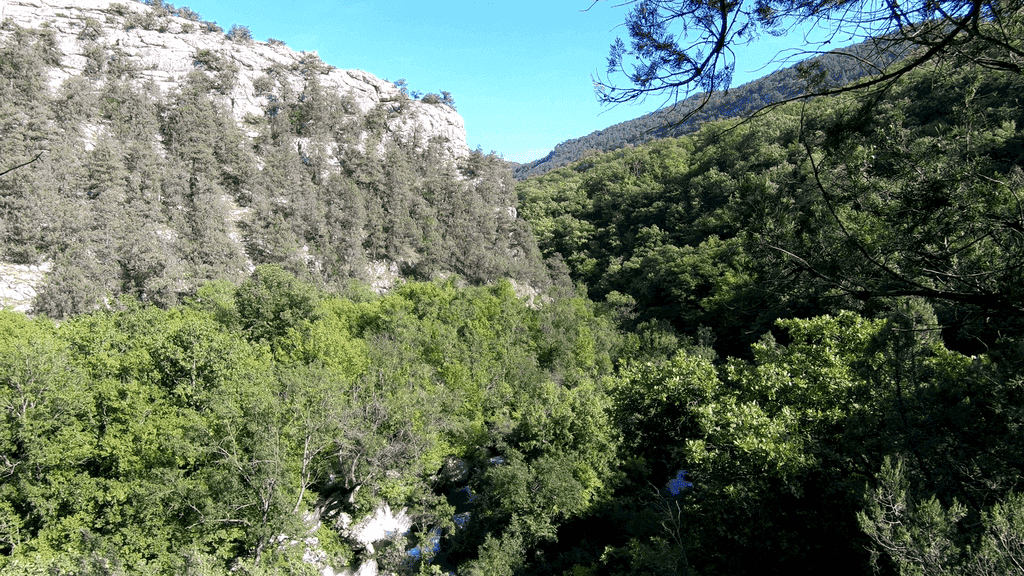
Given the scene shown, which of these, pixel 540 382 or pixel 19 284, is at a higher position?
pixel 19 284

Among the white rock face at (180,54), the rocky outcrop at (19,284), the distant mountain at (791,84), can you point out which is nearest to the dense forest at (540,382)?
the distant mountain at (791,84)

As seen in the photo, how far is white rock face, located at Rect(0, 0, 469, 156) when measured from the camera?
47966mm

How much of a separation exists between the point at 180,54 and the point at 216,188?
2141cm

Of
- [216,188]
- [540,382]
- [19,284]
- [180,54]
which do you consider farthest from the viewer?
[180,54]

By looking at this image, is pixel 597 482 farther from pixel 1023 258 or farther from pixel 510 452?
pixel 1023 258

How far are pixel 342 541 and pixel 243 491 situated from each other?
521 cm

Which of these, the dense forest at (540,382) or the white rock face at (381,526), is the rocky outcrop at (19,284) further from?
the white rock face at (381,526)

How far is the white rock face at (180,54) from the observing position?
47966 millimetres

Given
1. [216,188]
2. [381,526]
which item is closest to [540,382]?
[381,526]

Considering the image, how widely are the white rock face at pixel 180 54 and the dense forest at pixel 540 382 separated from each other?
734cm

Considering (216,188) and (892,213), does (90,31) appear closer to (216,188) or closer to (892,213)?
(216,188)

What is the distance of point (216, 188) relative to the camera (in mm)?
42062

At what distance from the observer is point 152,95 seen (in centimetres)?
4644

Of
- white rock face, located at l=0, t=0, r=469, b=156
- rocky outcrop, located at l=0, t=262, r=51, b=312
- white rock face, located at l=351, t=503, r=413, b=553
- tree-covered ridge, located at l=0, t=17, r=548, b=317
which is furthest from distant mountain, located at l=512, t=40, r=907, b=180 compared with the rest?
white rock face, located at l=0, t=0, r=469, b=156
